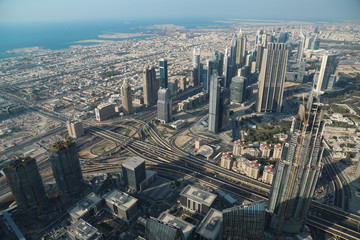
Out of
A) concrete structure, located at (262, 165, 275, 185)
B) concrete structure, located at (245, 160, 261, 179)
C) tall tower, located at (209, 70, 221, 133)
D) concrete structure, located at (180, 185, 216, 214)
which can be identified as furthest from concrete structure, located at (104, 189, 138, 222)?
tall tower, located at (209, 70, 221, 133)

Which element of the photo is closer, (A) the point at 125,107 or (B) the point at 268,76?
(B) the point at 268,76

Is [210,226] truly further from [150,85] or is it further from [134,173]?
[150,85]

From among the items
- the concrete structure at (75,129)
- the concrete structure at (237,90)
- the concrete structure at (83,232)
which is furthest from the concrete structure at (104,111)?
the concrete structure at (83,232)

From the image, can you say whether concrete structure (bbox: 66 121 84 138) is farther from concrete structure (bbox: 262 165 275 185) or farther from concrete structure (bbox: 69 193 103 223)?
concrete structure (bbox: 262 165 275 185)

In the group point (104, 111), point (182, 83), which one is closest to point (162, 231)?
point (104, 111)

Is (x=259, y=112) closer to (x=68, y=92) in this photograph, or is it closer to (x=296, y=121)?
(x=296, y=121)

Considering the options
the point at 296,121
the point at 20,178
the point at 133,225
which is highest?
the point at 296,121

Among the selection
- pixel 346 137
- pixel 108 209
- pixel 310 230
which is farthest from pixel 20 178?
pixel 346 137

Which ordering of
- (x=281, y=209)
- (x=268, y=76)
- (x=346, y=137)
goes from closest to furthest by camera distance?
(x=281, y=209) → (x=346, y=137) → (x=268, y=76)
